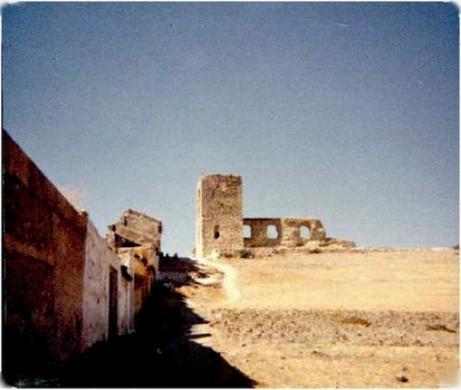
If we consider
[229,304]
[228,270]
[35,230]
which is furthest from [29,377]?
[228,270]

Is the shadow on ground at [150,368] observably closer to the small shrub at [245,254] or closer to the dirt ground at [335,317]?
the dirt ground at [335,317]

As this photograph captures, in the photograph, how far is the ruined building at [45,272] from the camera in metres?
4.21

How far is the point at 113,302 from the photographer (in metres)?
10.3

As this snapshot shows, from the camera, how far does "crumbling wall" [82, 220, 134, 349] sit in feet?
24.6

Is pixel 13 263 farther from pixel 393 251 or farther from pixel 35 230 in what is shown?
pixel 393 251

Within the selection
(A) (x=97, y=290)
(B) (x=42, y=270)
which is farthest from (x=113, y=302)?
(B) (x=42, y=270)

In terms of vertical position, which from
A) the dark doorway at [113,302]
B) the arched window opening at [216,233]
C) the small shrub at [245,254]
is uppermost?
the arched window opening at [216,233]

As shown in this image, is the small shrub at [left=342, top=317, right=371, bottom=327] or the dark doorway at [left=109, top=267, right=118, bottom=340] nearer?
the dark doorway at [left=109, top=267, right=118, bottom=340]

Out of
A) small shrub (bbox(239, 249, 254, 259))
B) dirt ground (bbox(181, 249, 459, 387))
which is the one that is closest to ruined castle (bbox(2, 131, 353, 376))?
dirt ground (bbox(181, 249, 459, 387))

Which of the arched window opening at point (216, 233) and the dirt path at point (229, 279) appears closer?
the dirt path at point (229, 279)

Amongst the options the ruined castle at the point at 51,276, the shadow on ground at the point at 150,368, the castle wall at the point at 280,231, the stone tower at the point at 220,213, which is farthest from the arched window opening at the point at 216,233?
the shadow on ground at the point at 150,368

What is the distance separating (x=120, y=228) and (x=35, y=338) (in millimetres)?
26283

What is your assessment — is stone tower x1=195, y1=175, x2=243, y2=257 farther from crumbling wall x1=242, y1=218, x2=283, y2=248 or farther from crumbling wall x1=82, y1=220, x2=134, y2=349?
crumbling wall x1=82, y1=220, x2=134, y2=349

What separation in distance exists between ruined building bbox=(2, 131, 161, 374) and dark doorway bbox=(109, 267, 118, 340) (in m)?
0.81
